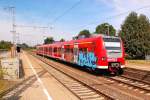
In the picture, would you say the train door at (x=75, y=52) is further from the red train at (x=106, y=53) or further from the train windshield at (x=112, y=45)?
the train windshield at (x=112, y=45)

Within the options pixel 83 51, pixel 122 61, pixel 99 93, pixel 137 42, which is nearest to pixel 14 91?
pixel 99 93

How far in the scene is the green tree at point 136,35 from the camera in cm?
5378

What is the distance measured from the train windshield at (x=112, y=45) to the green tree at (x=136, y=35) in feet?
102

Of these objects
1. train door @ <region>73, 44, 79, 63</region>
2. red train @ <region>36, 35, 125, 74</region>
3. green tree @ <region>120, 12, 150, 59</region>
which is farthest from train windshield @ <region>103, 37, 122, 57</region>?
green tree @ <region>120, 12, 150, 59</region>

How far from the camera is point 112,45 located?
896 inches

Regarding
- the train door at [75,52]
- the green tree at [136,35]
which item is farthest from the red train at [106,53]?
the green tree at [136,35]

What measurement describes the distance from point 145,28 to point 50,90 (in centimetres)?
4468

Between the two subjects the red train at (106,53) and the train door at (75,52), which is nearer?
the red train at (106,53)

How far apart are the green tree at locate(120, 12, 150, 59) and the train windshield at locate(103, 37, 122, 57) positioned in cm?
3104

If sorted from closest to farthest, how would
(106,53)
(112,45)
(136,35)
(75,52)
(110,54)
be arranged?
1. (106,53)
2. (110,54)
3. (112,45)
4. (75,52)
5. (136,35)

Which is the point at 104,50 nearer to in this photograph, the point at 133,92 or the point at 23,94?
the point at 133,92

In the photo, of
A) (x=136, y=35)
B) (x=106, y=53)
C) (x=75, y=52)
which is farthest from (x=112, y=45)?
(x=136, y=35)

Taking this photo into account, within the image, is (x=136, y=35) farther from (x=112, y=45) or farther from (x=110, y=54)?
(x=110, y=54)

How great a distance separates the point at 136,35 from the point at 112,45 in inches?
1342
